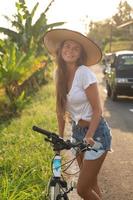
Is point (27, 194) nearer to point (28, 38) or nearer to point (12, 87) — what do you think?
point (12, 87)

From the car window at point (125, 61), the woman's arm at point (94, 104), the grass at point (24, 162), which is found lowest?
the car window at point (125, 61)

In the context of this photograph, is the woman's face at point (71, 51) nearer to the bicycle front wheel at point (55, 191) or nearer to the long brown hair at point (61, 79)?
the long brown hair at point (61, 79)

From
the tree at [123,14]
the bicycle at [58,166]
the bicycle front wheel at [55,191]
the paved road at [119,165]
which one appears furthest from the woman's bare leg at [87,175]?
the tree at [123,14]

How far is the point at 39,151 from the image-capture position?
925 centimetres

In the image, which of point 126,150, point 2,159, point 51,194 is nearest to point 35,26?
point 126,150

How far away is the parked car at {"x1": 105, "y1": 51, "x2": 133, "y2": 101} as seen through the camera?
66.8 feet

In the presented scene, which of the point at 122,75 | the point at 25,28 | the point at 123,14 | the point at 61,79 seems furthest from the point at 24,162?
the point at 123,14

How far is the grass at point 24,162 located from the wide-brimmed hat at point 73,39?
1.80m

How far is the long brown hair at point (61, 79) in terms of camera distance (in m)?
4.89

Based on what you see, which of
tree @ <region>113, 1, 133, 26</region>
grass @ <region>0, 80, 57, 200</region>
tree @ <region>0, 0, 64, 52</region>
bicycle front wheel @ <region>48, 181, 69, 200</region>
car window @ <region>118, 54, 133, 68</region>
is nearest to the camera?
bicycle front wheel @ <region>48, 181, 69, 200</region>

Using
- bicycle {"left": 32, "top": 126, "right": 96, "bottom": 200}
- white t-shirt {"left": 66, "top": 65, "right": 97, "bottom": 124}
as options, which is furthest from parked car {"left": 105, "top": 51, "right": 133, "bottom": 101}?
bicycle {"left": 32, "top": 126, "right": 96, "bottom": 200}

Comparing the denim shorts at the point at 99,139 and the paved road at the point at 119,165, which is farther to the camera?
the paved road at the point at 119,165

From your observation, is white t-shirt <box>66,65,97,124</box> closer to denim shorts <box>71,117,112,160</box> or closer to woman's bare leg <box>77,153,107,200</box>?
denim shorts <box>71,117,112,160</box>

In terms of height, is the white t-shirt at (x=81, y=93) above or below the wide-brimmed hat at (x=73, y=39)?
below
